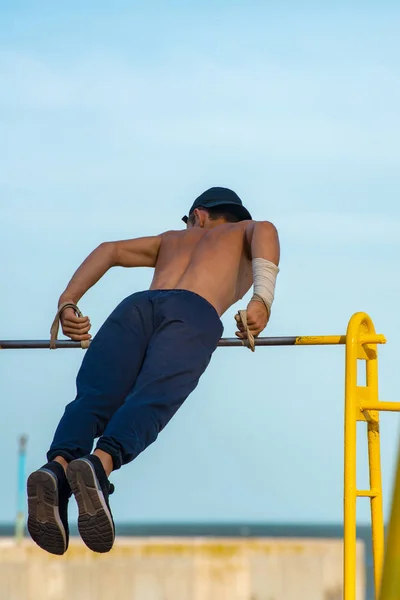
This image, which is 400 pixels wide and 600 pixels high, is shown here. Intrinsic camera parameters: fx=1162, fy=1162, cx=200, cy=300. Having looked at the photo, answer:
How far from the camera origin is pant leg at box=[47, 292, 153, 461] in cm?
426

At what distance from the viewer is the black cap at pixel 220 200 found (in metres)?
5.20

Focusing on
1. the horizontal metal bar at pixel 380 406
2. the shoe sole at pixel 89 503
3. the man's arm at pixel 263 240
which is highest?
the man's arm at pixel 263 240

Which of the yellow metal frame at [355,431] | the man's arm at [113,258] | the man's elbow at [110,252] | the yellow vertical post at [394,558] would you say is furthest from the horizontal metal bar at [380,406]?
the yellow vertical post at [394,558]

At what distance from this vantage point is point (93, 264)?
Result: 512cm

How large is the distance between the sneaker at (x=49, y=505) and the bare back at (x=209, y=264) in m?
0.99

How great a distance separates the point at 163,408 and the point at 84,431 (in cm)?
30

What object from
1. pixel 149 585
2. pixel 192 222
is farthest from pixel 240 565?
pixel 192 222

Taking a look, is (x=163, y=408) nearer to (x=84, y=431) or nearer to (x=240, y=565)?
(x=84, y=431)

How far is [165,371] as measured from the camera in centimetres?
430

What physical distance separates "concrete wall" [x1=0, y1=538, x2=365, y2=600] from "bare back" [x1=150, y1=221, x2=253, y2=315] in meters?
A: 15.3

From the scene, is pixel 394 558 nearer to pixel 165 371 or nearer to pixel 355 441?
A: pixel 355 441

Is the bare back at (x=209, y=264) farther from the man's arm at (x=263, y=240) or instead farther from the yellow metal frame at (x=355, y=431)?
the yellow metal frame at (x=355, y=431)

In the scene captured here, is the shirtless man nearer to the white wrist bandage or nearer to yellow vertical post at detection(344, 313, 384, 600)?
the white wrist bandage

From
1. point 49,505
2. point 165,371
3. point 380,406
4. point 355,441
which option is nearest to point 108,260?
point 165,371
